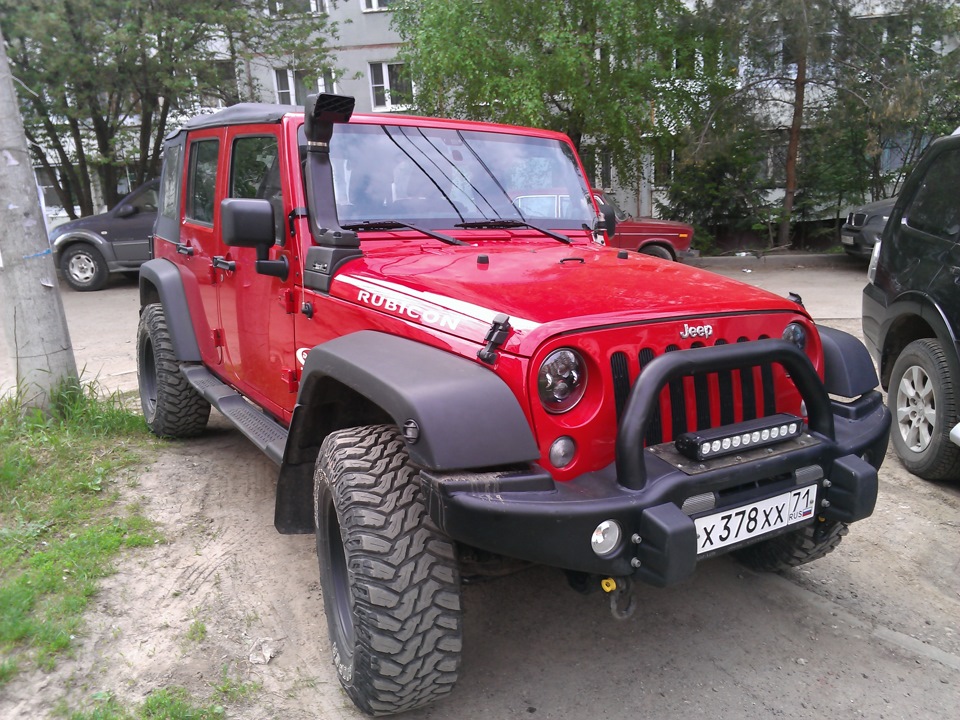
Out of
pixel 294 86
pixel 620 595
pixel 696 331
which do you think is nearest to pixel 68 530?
pixel 620 595

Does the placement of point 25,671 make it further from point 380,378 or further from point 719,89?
point 719,89

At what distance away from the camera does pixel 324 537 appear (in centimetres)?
277

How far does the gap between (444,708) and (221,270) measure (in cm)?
263

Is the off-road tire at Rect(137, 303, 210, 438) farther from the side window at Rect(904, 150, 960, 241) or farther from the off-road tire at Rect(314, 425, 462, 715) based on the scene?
the side window at Rect(904, 150, 960, 241)

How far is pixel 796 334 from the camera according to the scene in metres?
2.81

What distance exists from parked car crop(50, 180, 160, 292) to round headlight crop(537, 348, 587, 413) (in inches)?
468

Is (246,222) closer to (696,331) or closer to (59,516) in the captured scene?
(696,331)

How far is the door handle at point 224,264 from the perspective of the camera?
4.01 metres

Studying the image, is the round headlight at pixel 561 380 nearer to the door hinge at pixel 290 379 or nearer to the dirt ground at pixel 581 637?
the dirt ground at pixel 581 637

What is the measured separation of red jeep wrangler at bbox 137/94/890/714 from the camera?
2166 mm

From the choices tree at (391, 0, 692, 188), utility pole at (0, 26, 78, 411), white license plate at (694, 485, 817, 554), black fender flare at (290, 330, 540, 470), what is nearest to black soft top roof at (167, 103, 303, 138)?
utility pole at (0, 26, 78, 411)

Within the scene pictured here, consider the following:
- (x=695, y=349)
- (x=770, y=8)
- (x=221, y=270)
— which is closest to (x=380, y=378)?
(x=695, y=349)

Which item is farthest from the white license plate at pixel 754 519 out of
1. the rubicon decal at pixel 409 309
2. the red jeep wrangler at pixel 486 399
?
the rubicon decal at pixel 409 309

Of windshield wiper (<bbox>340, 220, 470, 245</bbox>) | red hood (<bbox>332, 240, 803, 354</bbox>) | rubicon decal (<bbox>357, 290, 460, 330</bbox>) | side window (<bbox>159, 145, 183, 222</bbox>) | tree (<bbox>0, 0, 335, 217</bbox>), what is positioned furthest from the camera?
tree (<bbox>0, 0, 335, 217</bbox>)
